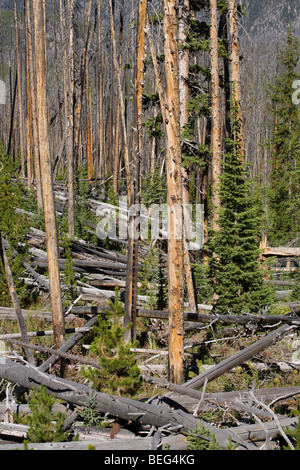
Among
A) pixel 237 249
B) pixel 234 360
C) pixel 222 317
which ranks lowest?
pixel 234 360

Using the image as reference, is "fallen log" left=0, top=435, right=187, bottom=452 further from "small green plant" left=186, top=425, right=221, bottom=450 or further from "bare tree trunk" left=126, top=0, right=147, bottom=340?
"bare tree trunk" left=126, top=0, right=147, bottom=340

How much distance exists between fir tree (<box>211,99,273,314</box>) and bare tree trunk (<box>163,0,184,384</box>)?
8.32ft

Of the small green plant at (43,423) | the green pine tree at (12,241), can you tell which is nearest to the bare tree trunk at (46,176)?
the green pine tree at (12,241)

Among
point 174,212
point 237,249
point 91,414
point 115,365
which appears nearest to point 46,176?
point 174,212

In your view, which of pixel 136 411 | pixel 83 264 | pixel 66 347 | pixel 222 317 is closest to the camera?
pixel 136 411

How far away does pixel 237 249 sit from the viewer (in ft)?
25.3

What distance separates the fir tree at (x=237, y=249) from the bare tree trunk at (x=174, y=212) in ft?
8.32

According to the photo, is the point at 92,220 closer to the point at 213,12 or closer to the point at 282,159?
the point at 213,12

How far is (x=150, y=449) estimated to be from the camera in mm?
3521

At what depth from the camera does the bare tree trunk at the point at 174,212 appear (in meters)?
5.22

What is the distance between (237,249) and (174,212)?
2.79m

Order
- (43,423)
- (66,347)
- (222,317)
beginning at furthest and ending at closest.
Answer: (222,317) → (66,347) → (43,423)

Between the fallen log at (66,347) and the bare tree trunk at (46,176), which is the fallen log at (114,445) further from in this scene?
the bare tree trunk at (46,176)

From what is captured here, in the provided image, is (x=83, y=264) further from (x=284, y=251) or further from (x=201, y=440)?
(x=284, y=251)
